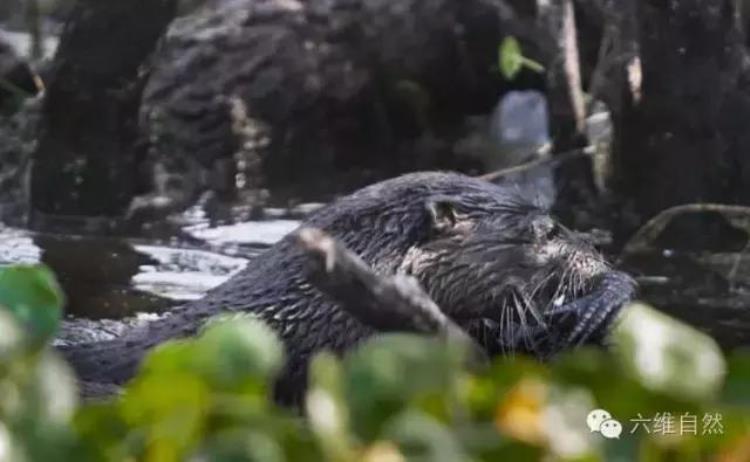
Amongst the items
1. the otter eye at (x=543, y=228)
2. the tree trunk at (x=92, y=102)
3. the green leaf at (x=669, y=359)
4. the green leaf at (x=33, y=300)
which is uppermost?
the green leaf at (x=33, y=300)

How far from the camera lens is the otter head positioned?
3.37 metres

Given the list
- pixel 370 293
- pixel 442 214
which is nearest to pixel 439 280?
pixel 442 214

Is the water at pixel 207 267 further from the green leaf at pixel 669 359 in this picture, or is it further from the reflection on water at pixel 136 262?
the green leaf at pixel 669 359

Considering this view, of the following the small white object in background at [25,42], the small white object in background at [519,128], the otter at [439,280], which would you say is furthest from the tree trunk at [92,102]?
the otter at [439,280]

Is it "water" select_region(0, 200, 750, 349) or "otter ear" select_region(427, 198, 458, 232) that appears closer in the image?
"otter ear" select_region(427, 198, 458, 232)

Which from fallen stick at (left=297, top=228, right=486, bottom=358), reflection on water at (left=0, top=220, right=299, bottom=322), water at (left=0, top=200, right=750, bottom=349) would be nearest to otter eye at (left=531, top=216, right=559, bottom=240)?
water at (left=0, top=200, right=750, bottom=349)

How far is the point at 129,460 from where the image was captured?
1.02 meters

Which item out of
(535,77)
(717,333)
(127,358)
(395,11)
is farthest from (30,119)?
(127,358)

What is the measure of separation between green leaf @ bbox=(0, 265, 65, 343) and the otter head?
2.33 metres

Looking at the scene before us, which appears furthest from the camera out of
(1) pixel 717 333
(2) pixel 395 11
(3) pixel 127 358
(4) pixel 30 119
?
(2) pixel 395 11

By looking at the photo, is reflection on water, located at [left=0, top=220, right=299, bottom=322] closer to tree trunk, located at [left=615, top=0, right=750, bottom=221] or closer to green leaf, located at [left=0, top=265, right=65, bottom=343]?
tree trunk, located at [left=615, top=0, right=750, bottom=221]

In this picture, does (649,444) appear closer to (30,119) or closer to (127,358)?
(127,358)

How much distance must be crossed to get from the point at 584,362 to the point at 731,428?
0.33 feet

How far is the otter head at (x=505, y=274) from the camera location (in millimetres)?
3373
